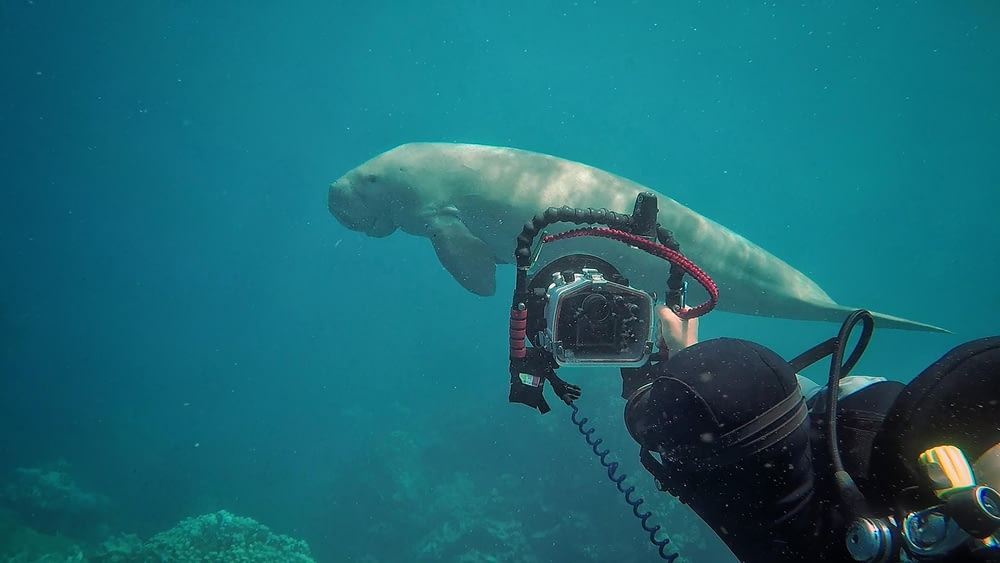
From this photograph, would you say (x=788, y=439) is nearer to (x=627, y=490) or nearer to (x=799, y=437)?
(x=799, y=437)

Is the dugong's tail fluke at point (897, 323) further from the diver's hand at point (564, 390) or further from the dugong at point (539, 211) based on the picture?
the diver's hand at point (564, 390)

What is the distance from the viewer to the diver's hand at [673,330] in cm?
230

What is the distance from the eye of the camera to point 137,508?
1947cm

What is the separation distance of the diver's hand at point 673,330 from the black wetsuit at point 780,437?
64cm

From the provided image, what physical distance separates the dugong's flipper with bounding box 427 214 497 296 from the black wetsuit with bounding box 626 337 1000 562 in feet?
18.2

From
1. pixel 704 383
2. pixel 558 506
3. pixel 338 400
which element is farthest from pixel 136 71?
pixel 704 383

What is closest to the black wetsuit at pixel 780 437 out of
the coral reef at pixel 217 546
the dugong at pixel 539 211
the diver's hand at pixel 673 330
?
the diver's hand at pixel 673 330

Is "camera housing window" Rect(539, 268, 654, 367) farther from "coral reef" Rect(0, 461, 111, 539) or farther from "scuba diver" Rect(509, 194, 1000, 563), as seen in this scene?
"coral reef" Rect(0, 461, 111, 539)

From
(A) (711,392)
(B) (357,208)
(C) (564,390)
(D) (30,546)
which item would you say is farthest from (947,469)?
(D) (30,546)

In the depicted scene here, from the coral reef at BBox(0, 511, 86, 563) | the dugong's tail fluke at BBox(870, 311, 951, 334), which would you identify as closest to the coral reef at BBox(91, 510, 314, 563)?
the coral reef at BBox(0, 511, 86, 563)

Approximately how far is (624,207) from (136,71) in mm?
72332

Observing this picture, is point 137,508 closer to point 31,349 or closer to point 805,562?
point 805,562

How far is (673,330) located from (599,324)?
1.83 feet

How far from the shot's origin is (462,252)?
711 cm
